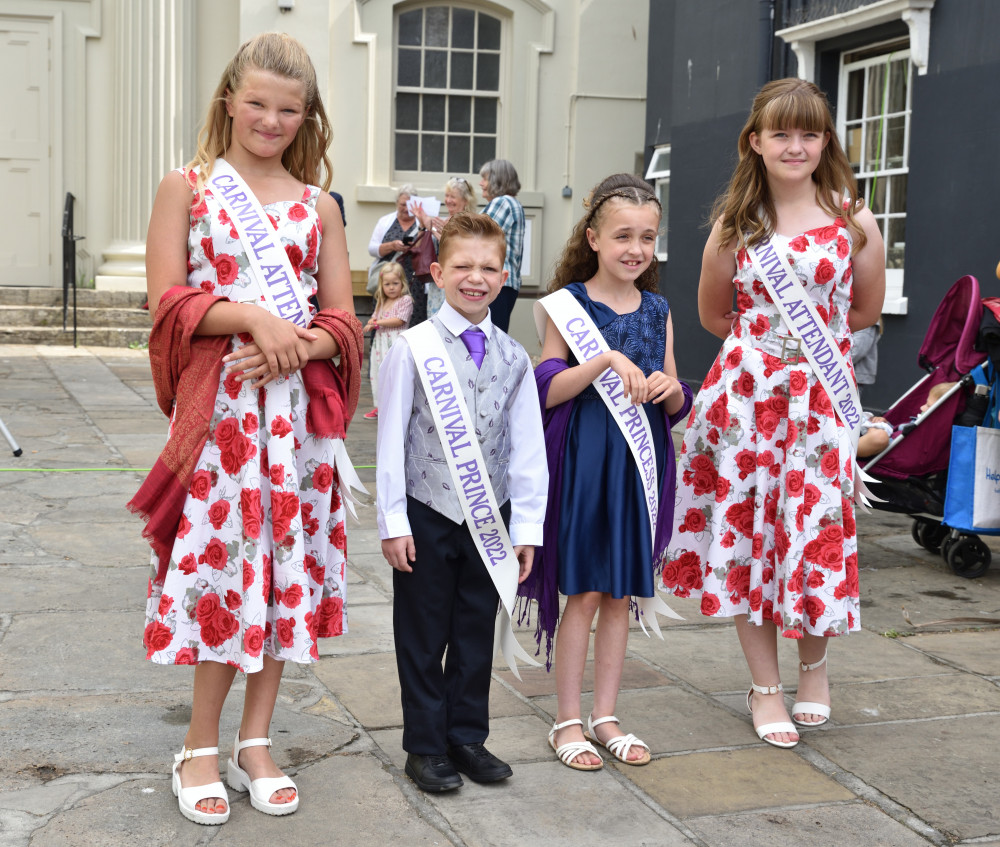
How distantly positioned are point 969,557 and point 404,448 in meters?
3.22

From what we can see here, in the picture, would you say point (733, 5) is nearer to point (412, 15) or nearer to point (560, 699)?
point (412, 15)

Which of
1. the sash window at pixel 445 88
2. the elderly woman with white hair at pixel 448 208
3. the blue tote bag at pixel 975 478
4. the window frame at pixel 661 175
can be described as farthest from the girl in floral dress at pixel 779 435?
the sash window at pixel 445 88

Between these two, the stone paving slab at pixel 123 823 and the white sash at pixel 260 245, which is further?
the white sash at pixel 260 245

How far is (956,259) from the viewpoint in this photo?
25.8 feet

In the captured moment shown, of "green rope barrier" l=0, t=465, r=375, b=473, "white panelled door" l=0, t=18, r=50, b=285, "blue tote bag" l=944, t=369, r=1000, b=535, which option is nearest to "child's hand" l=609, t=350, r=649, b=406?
"blue tote bag" l=944, t=369, r=1000, b=535

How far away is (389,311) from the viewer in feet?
28.4

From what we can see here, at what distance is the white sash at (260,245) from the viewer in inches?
105

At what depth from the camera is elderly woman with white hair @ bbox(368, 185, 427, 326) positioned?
8992 mm

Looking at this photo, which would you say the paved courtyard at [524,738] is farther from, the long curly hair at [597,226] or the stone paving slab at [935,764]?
the long curly hair at [597,226]

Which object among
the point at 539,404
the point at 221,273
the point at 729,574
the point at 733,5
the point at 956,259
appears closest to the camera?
the point at 221,273

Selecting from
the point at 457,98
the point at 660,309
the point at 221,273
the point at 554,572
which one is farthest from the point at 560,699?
the point at 457,98

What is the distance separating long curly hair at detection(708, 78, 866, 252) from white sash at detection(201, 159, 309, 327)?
128 centimetres

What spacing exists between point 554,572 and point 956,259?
18.5ft

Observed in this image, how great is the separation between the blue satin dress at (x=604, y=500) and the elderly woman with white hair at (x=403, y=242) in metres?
5.88
